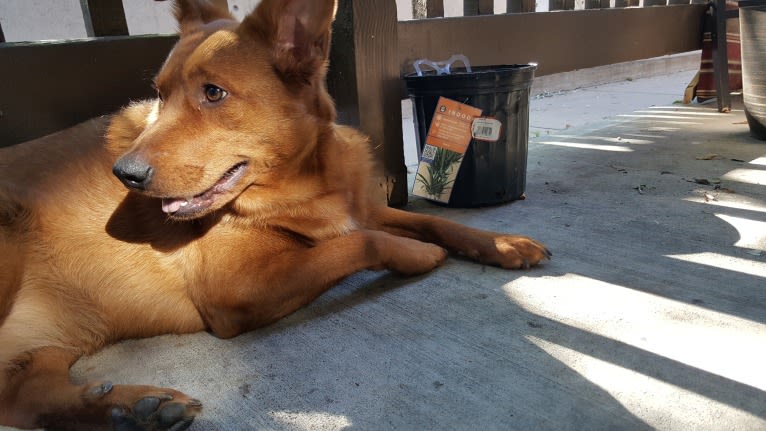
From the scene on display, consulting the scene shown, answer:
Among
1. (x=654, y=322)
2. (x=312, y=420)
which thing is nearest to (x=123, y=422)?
(x=312, y=420)

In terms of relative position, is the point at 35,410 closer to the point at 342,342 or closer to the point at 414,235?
the point at 342,342

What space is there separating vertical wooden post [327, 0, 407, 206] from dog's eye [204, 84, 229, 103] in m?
1.19

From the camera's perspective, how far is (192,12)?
2062 millimetres

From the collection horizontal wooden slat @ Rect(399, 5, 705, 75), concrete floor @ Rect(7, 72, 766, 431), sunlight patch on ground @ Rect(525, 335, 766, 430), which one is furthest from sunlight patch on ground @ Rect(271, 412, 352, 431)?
horizontal wooden slat @ Rect(399, 5, 705, 75)

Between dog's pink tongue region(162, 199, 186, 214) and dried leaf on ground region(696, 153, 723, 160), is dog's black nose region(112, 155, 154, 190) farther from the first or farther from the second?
dried leaf on ground region(696, 153, 723, 160)

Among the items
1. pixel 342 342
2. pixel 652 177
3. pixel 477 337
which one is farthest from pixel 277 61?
pixel 652 177

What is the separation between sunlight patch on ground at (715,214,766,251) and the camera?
222 cm

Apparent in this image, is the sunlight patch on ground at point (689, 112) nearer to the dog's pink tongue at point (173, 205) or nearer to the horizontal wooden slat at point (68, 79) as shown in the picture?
the horizontal wooden slat at point (68, 79)

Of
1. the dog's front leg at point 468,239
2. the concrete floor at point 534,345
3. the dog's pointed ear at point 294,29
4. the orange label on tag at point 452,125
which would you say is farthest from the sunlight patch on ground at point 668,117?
the dog's pointed ear at point 294,29

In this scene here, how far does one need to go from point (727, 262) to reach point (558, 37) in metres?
2.57

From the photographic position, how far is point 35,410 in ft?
4.74

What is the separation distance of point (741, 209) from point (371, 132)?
187cm

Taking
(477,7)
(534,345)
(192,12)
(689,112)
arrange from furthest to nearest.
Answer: (689,112) < (477,7) < (192,12) < (534,345)

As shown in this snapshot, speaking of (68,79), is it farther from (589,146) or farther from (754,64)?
(754,64)
